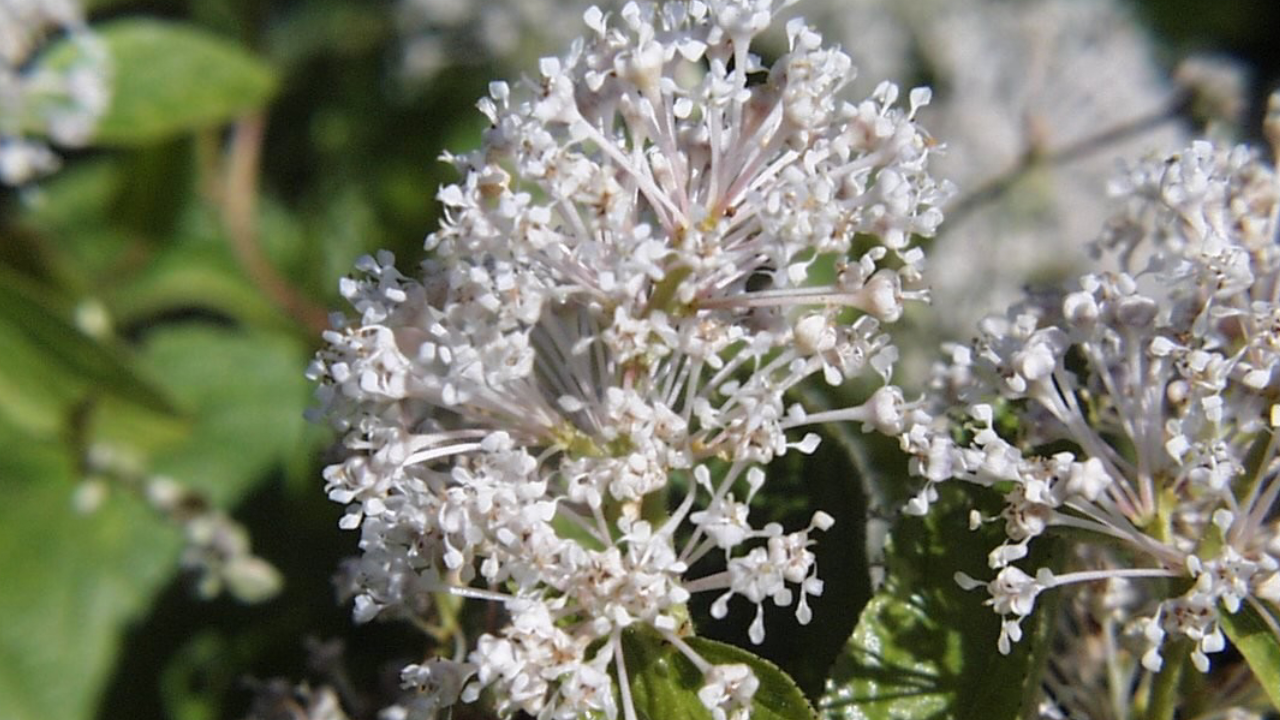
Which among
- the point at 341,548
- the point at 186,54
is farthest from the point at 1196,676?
the point at 186,54

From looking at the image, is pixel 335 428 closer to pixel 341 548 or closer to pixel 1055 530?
pixel 1055 530

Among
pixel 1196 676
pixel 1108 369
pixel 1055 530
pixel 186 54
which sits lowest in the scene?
pixel 1196 676

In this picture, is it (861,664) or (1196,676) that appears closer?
(861,664)

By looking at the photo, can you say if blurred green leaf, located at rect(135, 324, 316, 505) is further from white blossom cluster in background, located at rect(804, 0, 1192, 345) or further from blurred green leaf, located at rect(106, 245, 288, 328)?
white blossom cluster in background, located at rect(804, 0, 1192, 345)

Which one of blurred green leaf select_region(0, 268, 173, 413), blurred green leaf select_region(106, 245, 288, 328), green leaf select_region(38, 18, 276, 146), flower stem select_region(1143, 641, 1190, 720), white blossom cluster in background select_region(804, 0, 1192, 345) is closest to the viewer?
flower stem select_region(1143, 641, 1190, 720)

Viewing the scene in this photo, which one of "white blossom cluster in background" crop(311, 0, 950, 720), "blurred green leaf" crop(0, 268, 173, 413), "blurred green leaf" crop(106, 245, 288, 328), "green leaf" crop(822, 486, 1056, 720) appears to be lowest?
"green leaf" crop(822, 486, 1056, 720)

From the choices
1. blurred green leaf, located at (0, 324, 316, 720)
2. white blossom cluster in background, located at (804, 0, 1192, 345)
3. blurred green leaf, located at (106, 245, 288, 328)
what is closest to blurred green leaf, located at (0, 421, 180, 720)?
blurred green leaf, located at (0, 324, 316, 720)
